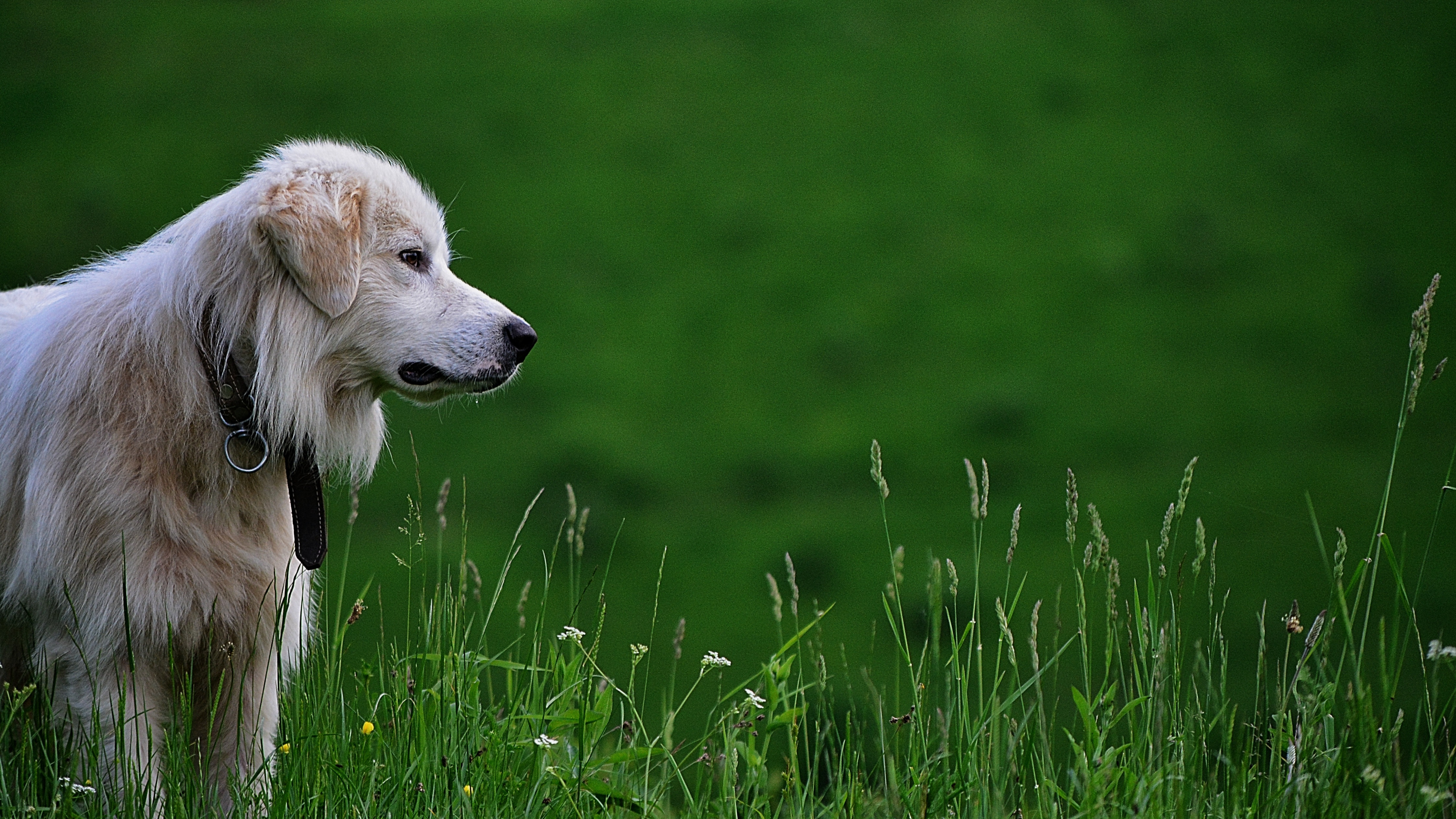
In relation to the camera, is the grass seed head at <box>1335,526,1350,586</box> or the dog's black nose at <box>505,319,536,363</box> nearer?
the grass seed head at <box>1335,526,1350,586</box>

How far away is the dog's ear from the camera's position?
3139 millimetres

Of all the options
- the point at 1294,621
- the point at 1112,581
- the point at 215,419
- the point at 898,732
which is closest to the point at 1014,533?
the point at 1112,581

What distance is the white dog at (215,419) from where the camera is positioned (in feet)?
9.66

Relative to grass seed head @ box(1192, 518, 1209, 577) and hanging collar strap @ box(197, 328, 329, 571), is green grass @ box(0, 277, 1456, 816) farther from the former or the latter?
hanging collar strap @ box(197, 328, 329, 571)

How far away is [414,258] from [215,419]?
0.76 metres

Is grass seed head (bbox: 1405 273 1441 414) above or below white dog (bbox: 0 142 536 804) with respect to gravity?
Result: above

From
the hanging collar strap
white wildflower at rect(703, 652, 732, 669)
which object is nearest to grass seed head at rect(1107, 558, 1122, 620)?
white wildflower at rect(703, 652, 732, 669)

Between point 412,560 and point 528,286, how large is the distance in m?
11.8

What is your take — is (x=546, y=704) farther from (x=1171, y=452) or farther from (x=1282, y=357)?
(x=1282, y=357)

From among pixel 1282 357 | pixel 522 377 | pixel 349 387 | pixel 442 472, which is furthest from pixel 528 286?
pixel 349 387

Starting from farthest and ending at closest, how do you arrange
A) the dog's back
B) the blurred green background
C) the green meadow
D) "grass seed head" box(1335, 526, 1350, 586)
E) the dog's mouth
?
the blurred green background, the green meadow, the dog's back, the dog's mouth, "grass seed head" box(1335, 526, 1350, 586)

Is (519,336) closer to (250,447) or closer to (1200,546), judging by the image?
(250,447)

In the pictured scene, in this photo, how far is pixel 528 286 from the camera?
14570mm

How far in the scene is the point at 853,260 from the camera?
594 inches
